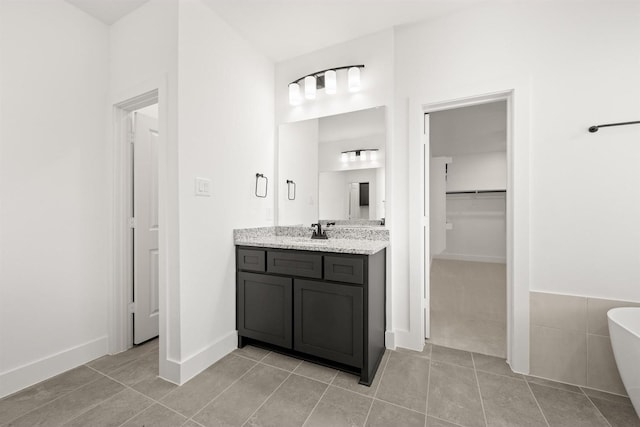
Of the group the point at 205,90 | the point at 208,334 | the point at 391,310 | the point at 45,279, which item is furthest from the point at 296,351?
the point at 205,90

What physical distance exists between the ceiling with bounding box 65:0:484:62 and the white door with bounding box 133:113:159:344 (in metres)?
0.78

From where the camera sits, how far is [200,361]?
1778 millimetres

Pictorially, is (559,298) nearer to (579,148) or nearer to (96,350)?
(579,148)

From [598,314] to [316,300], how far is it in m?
1.77

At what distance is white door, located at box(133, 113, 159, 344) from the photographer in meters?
2.15

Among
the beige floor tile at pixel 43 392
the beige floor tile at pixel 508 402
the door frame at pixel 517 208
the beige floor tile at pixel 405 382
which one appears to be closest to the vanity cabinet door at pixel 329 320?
the beige floor tile at pixel 405 382

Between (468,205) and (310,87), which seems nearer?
(310,87)

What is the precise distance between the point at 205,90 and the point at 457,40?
6.27 feet

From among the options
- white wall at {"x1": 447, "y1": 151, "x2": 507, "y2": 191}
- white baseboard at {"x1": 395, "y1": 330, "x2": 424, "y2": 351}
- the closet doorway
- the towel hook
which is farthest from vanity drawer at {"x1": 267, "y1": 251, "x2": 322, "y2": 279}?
white wall at {"x1": 447, "y1": 151, "x2": 507, "y2": 191}

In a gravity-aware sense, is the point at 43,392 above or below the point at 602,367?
below

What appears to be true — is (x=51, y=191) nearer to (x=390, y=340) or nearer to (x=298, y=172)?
(x=298, y=172)

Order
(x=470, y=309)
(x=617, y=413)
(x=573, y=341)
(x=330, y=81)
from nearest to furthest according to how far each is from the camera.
Result: (x=617, y=413) < (x=573, y=341) < (x=330, y=81) < (x=470, y=309)

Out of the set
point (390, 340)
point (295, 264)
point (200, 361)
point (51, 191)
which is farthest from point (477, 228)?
point (51, 191)

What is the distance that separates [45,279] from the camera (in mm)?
1725
